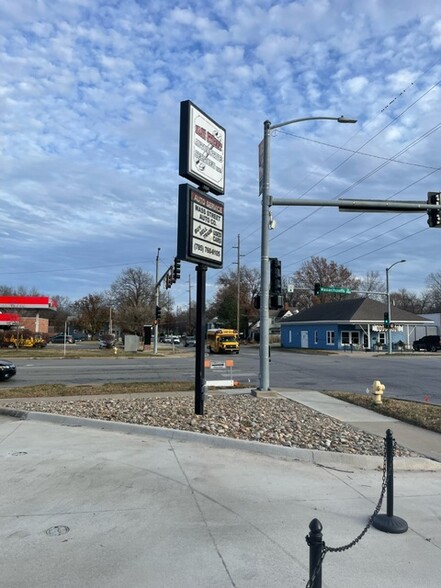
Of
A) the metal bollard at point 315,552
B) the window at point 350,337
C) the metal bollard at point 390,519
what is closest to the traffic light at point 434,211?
the metal bollard at point 390,519

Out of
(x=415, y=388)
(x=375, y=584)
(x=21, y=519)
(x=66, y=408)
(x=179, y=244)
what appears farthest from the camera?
(x=415, y=388)

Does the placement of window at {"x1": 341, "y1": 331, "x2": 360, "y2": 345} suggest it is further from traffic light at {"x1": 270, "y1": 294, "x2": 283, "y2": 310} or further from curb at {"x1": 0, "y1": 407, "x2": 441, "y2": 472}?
curb at {"x1": 0, "y1": 407, "x2": 441, "y2": 472}

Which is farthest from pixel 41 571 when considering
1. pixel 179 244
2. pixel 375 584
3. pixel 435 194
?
pixel 435 194

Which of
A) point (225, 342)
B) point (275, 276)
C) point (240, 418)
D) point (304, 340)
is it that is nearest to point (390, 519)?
point (240, 418)

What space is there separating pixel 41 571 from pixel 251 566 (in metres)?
1.59

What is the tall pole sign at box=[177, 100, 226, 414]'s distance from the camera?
391 inches

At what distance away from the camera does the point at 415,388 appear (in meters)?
17.9

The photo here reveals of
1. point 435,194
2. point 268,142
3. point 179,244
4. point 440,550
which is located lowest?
point 440,550

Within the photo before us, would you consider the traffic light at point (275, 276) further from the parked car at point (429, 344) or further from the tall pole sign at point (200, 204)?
the parked car at point (429, 344)

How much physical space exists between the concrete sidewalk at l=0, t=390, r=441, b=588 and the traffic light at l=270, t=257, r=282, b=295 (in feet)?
25.0

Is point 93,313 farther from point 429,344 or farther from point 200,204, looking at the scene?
point 200,204

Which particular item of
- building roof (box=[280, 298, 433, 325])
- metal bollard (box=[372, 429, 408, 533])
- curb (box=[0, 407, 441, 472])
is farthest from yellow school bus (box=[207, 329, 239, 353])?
metal bollard (box=[372, 429, 408, 533])

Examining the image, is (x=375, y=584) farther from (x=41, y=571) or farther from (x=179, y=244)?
(x=179, y=244)

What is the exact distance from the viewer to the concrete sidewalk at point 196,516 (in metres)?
3.80
